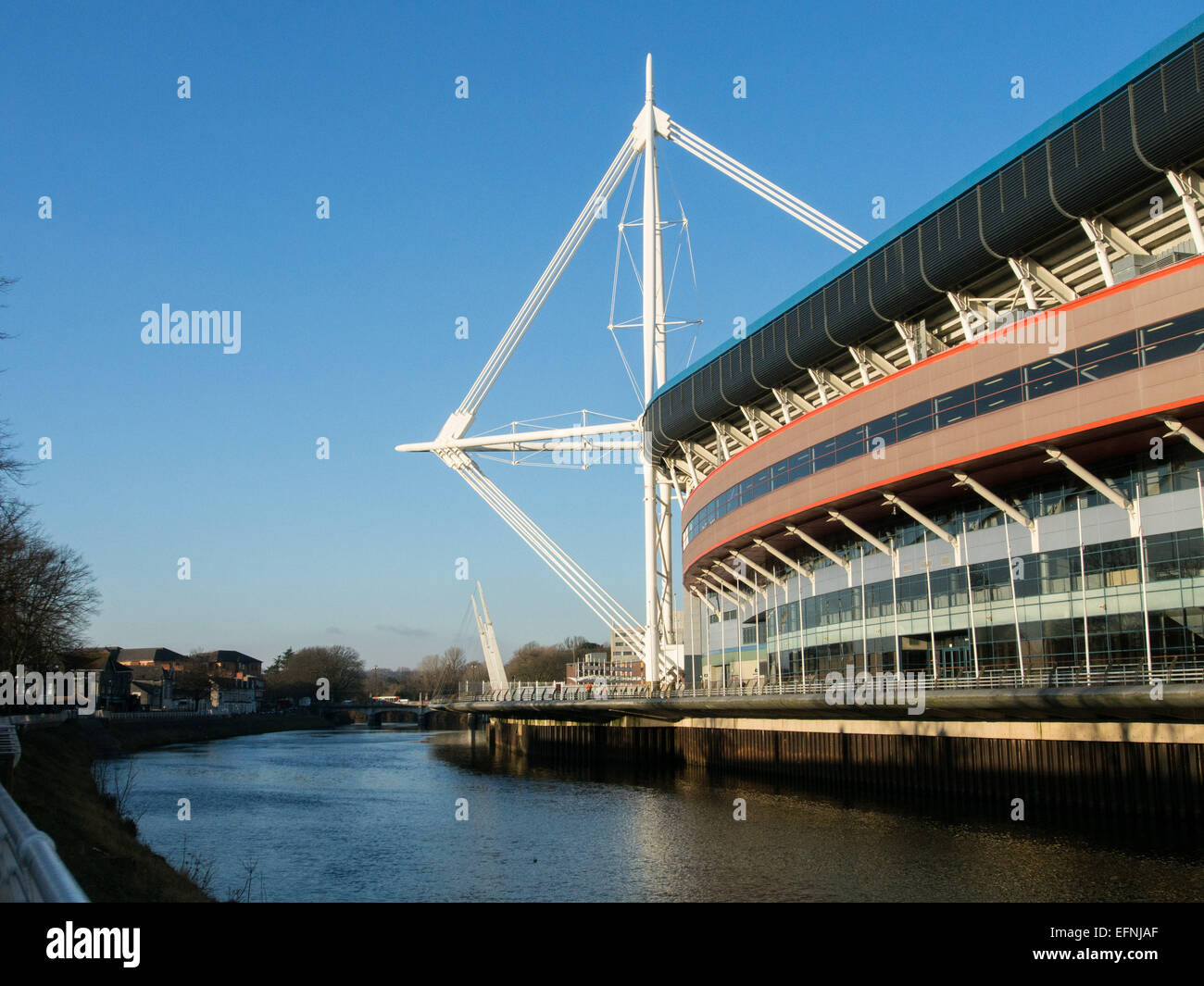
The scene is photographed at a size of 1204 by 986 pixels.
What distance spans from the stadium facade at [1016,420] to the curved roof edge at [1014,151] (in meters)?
0.10

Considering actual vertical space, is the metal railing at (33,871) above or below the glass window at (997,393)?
below

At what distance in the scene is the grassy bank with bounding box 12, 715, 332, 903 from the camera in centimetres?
1706

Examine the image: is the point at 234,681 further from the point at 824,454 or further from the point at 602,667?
the point at 824,454

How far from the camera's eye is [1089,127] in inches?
1307

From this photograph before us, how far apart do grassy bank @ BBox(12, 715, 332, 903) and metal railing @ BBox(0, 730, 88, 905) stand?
634 centimetres

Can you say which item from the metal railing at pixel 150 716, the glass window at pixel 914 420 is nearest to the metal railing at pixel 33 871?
the glass window at pixel 914 420

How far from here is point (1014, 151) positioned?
118 feet

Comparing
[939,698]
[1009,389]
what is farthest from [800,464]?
[939,698]

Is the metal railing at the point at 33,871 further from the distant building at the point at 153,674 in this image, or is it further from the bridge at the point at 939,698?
the distant building at the point at 153,674

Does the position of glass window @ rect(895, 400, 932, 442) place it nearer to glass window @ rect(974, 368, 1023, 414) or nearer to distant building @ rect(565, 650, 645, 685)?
glass window @ rect(974, 368, 1023, 414)

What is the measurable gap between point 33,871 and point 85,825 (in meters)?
20.5

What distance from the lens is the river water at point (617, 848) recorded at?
24312 millimetres
